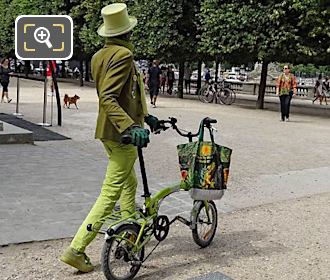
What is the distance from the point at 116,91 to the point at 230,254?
6.36ft

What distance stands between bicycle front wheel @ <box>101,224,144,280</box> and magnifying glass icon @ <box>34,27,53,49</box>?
970 centimetres

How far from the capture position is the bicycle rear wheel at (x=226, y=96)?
26.0 meters

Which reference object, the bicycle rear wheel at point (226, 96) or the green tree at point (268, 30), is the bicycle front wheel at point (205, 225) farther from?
the bicycle rear wheel at point (226, 96)

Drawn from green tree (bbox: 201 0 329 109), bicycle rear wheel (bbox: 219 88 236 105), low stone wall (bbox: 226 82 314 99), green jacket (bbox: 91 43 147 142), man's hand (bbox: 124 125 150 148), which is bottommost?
low stone wall (bbox: 226 82 314 99)

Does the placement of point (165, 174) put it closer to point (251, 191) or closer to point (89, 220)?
point (251, 191)

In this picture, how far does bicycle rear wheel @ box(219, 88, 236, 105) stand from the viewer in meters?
26.0

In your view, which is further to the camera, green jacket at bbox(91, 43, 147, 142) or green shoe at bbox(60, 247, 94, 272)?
green shoe at bbox(60, 247, 94, 272)

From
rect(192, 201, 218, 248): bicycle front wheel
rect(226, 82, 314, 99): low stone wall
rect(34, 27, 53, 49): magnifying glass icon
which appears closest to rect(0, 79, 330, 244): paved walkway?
rect(192, 201, 218, 248): bicycle front wheel

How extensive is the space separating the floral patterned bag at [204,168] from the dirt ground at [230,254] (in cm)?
62

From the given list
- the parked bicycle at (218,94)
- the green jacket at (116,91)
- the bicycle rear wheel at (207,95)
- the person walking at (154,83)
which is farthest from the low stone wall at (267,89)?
the green jacket at (116,91)

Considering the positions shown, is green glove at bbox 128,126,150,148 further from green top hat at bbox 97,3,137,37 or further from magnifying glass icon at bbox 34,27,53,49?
magnifying glass icon at bbox 34,27,53,49

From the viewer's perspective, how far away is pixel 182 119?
1738cm

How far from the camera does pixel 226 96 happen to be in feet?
85.9

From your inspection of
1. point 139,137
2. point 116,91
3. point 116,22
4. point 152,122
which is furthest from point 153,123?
point 116,22
